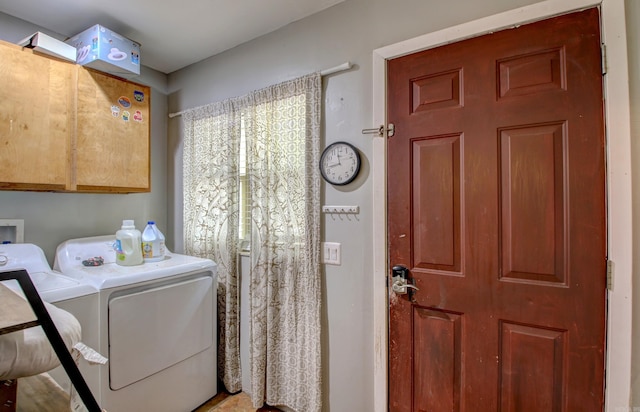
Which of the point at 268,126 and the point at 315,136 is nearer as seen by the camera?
the point at 315,136

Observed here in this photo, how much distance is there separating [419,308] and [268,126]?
138 centimetres

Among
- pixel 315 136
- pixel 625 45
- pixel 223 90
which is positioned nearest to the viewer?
pixel 625 45

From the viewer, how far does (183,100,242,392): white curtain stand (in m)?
2.12

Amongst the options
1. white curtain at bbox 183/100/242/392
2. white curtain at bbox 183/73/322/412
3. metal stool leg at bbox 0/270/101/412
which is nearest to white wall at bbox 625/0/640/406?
white curtain at bbox 183/73/322/412

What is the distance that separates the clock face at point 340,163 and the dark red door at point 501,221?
0.20 meters

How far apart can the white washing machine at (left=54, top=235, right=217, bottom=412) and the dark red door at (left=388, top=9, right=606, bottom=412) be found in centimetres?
127

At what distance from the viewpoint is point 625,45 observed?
1.08 metres

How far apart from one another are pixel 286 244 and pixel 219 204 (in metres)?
0.68

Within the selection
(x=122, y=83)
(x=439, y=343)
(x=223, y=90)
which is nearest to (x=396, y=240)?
(x=439, y=343)

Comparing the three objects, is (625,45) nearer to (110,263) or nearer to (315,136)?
(315,136)

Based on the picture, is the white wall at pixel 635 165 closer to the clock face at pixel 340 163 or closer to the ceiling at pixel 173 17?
the clock face at pixel 340 163

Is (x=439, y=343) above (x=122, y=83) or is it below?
below

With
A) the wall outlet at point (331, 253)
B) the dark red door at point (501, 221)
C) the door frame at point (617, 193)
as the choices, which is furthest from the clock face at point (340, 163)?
the door frame at point (617, 193)

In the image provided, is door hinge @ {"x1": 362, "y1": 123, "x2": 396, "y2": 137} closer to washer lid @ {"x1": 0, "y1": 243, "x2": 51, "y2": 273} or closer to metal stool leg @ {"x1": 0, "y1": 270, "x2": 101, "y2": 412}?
metal stool leg @ {"x1": 0, "y1": 270, "x2": 101, "y2": 412}
